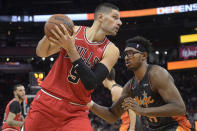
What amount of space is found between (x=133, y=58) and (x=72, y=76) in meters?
1.26

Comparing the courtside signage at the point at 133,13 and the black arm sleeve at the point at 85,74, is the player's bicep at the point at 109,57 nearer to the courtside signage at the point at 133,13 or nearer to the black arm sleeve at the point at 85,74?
the black arm sleeve at the point at 85,74

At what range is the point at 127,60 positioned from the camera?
13.3ft

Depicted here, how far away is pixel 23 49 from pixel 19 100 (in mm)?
12571

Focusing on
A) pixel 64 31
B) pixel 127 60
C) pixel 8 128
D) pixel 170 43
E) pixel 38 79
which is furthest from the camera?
pixel 170 43

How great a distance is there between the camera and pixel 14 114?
22.8 ft

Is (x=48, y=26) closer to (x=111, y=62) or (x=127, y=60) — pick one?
(x=111, y=62)

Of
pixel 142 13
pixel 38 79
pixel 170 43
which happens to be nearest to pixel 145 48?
pixel 38 79

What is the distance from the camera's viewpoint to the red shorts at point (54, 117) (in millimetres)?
3039

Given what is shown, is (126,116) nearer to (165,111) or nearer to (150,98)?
(150,98)

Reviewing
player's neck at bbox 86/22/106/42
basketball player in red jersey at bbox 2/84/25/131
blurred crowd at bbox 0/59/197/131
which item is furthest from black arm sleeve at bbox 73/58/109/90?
blurred crowd at bbox 0/59/197/131

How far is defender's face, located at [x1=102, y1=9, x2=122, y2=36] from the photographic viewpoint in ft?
11.2

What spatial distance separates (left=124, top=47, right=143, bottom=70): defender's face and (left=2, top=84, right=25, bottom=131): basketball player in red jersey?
12.0ft

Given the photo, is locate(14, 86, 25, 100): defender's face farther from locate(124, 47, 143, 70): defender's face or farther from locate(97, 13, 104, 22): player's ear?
locate(97, 13, 104, 22): player's ear

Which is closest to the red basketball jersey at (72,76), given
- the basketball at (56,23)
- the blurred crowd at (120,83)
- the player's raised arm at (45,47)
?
the player's raised arm at (45,47)
